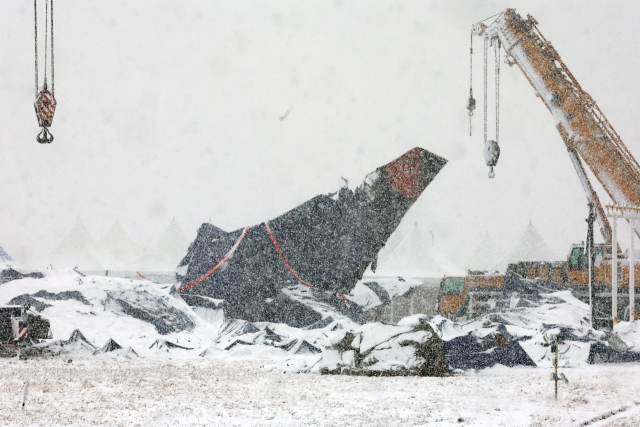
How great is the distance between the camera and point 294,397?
809 centimetres

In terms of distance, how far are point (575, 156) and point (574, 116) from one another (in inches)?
46.9

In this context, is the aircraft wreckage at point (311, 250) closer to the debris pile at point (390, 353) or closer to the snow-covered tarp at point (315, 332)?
the snow-covered tarp at point (315, 332)

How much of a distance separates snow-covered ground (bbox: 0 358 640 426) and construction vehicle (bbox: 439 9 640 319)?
5.71 metres

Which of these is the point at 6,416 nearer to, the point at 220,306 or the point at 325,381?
the point at 325,381

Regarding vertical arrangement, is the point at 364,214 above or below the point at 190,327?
above

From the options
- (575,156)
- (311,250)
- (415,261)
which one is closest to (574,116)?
(575,156)

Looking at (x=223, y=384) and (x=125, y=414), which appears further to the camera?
(x=223, y=384)

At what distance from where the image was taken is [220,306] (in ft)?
56.1

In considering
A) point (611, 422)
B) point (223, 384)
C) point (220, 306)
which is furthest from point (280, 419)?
point (220, 306)

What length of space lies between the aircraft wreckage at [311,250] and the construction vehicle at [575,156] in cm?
297

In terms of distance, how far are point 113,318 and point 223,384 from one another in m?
6.98

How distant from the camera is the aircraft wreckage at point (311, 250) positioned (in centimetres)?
1591

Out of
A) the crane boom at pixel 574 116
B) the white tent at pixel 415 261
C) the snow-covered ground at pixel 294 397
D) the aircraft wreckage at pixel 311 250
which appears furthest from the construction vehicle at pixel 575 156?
the white tent at pixel 415 261

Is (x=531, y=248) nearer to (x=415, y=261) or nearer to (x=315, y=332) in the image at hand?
(x=415, y=261)
